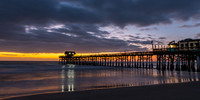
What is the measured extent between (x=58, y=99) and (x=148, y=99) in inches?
176

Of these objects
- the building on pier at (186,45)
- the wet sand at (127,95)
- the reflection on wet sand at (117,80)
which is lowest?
the reflection on wet sand at (117,80)

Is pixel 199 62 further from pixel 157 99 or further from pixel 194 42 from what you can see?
pixel 157 99

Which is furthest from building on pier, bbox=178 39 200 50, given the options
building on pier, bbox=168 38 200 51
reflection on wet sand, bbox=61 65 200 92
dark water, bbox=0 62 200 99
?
reflection on wet sand, bbox=61 65 200 92

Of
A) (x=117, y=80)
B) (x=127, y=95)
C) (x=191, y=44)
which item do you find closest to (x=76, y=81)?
(x=117, y=80)

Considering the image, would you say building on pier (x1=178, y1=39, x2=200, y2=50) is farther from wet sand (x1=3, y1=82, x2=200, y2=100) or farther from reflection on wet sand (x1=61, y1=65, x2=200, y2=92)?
wet sand (x1=3, y1=82, x2=200, y2=100)

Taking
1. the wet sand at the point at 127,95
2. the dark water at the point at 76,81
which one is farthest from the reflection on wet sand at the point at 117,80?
the wet sand at the point at 127,95

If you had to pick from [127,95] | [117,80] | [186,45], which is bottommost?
[117,80]

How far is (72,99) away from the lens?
801 centimetres

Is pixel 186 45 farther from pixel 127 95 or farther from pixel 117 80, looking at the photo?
pixel 127 95

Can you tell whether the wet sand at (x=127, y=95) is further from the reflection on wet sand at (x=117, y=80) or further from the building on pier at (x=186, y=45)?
the building on pier at (x=186, y=45)

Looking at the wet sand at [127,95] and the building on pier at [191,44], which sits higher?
the building on pier at [191,44]

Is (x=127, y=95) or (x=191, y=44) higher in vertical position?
(x=191, y=44)

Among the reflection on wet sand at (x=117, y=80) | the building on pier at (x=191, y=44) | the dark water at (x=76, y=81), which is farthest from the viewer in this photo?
the building on pier at (x=191, y=44)

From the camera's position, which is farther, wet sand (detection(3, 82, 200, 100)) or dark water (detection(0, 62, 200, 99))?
dark water (detection(0, 62, 200, 99))
